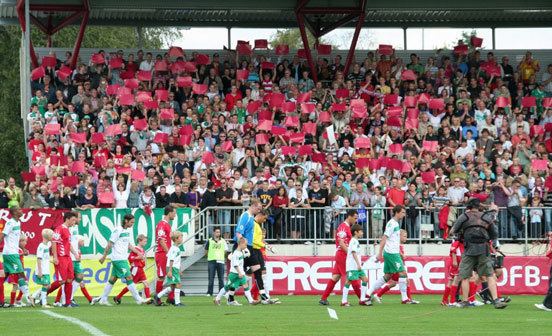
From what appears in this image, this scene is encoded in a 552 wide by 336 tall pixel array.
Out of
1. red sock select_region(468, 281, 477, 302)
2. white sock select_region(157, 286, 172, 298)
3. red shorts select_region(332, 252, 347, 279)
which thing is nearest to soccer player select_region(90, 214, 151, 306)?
white sock select_region(157, 286, 172, 298)

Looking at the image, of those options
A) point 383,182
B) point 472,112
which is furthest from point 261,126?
point 472,112

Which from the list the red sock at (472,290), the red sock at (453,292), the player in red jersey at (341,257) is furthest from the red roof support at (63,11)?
the red sock at (453,292)

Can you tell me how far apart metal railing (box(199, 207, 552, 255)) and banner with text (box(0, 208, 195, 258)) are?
151 centimetres

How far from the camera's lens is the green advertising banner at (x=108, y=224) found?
29750 millimetres

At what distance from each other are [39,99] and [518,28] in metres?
18.7

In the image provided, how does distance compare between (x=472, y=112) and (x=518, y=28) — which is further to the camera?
(x=518, y=28)

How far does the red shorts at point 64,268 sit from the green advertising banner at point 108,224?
17.2ft

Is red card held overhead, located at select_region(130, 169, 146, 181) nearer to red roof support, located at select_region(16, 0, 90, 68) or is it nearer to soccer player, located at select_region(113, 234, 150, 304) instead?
soccer player, located at select_region(113, 234, 150, 304)

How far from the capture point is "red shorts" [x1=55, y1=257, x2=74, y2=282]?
79.7ft

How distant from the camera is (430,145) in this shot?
1331 inches

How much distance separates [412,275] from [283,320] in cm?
1140

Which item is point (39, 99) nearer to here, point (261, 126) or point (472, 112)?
point (261, 126)

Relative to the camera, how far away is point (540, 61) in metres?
41.6

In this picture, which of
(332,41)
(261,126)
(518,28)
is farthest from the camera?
(332,41)
